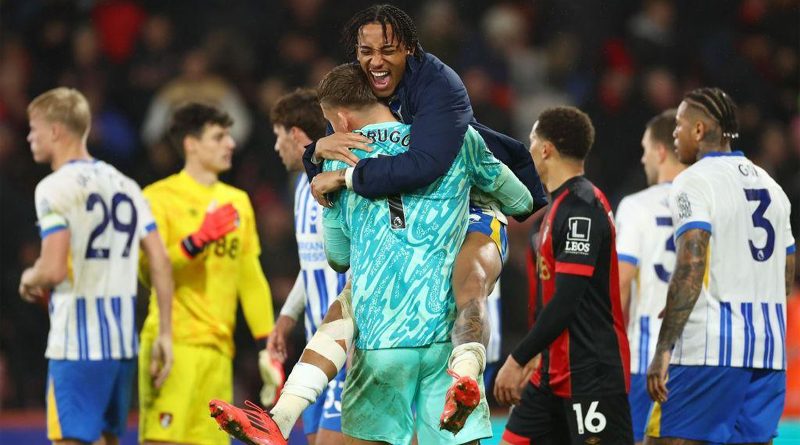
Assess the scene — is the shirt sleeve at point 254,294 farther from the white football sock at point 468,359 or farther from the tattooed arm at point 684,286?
the white football sock at point 468,359

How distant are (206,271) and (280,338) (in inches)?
34.2

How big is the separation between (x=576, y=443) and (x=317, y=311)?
1.77 metres

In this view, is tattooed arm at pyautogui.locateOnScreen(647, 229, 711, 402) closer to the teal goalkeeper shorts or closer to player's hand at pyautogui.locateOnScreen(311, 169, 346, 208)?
the teal goalkeeper shorts

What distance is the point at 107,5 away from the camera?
12.6m

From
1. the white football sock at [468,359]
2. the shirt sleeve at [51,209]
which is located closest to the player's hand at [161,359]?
the shirt sleeve at [51,209]

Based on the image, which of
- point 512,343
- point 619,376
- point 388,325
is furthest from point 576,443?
point 512,343

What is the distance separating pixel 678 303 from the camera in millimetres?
5480

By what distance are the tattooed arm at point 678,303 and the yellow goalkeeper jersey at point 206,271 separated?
2.81 metres

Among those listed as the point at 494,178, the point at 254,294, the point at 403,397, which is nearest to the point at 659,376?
the point at 494,178

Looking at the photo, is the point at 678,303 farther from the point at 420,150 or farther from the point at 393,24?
the point at 393,24

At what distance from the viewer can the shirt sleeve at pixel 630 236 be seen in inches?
289

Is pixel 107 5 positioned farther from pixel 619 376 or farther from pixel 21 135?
pixel 619 376

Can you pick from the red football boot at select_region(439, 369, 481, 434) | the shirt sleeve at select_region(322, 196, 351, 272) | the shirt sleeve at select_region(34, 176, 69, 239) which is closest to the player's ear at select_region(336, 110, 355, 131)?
the shirt sleeve at select_region(322, 196, 351, 272)

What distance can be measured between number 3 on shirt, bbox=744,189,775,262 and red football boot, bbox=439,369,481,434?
223 centimetres
